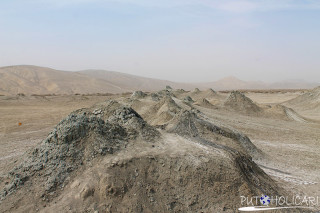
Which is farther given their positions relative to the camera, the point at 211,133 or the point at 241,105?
the point at 241,105

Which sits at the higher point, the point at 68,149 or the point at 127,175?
the point at 68,149

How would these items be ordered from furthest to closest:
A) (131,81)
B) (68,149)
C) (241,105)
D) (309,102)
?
(131,81), (309,102), (241,105), (68,149)

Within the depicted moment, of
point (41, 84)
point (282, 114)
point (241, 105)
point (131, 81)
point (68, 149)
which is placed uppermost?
point (131, 81)

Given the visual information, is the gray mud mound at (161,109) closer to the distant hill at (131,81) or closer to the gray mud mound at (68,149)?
the gray mud mound at (68,149)

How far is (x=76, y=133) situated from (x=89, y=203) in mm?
2042

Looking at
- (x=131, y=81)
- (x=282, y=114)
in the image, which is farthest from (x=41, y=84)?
(x=131, y=81)

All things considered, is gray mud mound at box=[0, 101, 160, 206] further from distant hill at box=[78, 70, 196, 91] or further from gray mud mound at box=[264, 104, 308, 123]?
distant hill at box=[78, 70, 196, 91]

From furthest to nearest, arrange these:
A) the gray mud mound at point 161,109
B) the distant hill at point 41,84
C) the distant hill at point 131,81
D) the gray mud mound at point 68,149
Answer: the distant hill at point 131,81 < the distant hill at point 41,84 < the gray mud mound at point 161,109 < the gray mud mound at point 68,149

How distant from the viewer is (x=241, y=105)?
2622 centimetres

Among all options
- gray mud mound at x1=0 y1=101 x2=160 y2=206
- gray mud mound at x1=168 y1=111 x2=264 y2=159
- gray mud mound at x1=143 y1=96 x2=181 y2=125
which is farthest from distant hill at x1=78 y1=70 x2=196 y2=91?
gray mud mound at x1=0 y1=101 x2=160 y2=206

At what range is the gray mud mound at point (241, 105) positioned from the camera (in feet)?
83.5

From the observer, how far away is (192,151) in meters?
6.93

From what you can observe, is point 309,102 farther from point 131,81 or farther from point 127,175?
point 131,81

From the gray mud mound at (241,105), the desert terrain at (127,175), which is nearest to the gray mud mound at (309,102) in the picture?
the gray mud mound at (241,105)
